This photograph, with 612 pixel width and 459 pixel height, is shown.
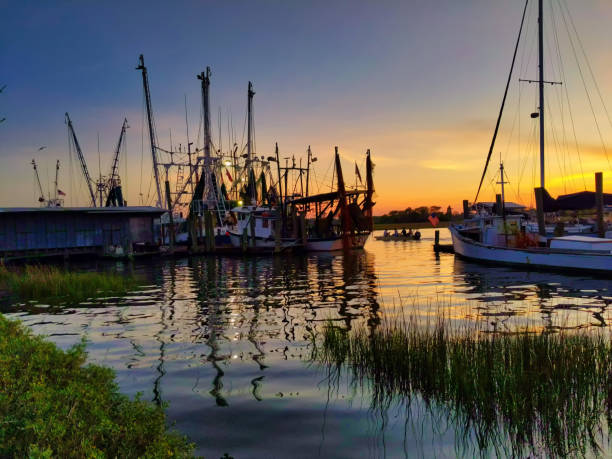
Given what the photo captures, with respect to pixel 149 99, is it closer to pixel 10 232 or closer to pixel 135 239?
pixel 135 239

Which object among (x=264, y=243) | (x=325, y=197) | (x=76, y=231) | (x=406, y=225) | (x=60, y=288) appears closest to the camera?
(x=60, y=288)

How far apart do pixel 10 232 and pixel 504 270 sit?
43.1 meters

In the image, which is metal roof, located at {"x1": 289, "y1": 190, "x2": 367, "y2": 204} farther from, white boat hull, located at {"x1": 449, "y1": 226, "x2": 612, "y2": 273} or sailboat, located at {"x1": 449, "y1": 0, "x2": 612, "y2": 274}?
white boat hull, located at {"x1": 449, "y1": 226, "x2": 612, "y2": 273}

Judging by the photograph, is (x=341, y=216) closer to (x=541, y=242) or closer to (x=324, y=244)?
(x=324, y=244)

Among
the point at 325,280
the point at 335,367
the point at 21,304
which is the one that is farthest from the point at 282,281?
the point at 335,367

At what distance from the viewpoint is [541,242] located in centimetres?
2855

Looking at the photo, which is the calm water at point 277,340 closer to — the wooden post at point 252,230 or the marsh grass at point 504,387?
the marsh grass at point 504,387

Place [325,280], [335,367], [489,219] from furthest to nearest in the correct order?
[489,219]
[325,280]
[335,367]

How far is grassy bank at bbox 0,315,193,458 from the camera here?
3.84m

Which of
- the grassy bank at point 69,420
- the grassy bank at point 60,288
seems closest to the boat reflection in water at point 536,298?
the grassy bank at point 69,420

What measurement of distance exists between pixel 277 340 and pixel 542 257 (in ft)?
65.8

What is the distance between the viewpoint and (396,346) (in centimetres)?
779

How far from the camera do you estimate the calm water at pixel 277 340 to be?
18.6ft

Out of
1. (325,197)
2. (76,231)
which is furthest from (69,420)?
(76,231)
